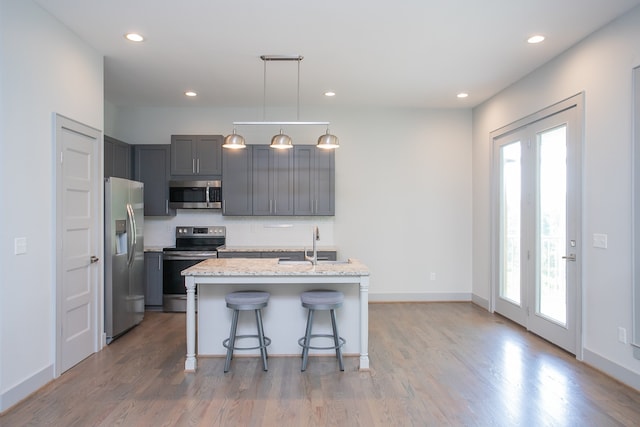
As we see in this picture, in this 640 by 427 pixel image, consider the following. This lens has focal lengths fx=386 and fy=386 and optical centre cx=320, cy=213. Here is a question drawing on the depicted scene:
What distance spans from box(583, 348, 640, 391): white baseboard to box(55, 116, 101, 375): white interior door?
461 centimetres

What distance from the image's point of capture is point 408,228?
6004 mm

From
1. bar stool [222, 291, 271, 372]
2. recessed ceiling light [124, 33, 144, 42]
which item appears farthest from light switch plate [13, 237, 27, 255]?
recessed ceiling light [124, 33, 144, 42]

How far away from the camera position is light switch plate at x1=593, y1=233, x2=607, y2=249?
333 centimetres

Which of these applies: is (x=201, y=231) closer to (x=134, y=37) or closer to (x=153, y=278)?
(x=153, y=278)

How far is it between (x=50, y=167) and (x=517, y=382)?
13.7 ft

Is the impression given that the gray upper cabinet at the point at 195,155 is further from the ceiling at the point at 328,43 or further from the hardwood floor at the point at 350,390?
the hardwood floor at the point at 350,390

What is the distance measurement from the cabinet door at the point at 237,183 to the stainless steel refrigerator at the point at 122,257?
1.18 metres

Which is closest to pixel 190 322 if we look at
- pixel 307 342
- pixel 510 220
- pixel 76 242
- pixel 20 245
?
pixel 307 342

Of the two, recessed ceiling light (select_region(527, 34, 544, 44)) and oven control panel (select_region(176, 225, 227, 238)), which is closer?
recessed ceiling light (select_region(527, 34, 544, 44))

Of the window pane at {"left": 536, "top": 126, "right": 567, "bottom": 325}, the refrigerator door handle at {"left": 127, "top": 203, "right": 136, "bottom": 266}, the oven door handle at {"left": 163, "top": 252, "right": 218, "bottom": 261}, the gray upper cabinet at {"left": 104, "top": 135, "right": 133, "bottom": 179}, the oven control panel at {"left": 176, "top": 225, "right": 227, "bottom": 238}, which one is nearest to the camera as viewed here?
the window pane at {"left": 536, "top": 126, "right": 567, "bottom": 325}

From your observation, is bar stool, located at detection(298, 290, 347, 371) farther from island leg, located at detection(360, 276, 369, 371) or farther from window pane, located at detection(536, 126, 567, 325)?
window pane, located at detection(536, 126, 567, 325)

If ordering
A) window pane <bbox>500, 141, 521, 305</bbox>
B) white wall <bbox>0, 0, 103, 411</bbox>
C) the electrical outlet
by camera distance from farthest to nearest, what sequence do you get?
window pane <bbox>500, 141, 521, 305</bbox>, the electrical outlet, white wall <bbox>0, 0, 103, 411</bbox>

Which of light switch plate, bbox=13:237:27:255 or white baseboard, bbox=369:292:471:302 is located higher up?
light switch plate, bbox=13:237:27:255

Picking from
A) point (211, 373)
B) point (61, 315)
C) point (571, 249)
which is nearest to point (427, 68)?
point (571, 249)
